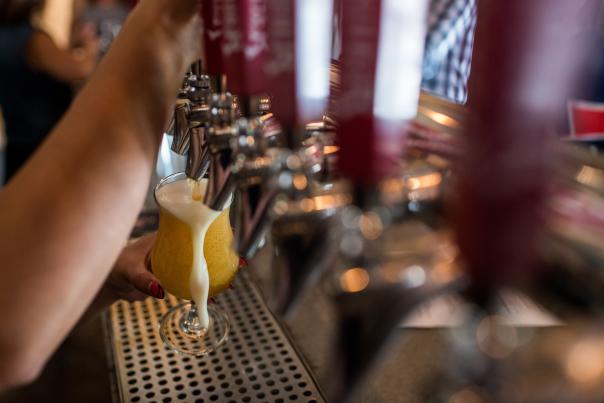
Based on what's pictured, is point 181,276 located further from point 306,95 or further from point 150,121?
point 306,95

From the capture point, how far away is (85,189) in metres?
0.59

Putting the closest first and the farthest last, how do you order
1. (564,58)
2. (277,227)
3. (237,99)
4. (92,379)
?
(564,58) < (277,227) < (237,99) < (92,379)

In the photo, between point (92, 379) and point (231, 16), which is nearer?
point (231, 16)

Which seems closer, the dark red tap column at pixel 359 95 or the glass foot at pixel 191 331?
the dark red tap column at pixel 359 95

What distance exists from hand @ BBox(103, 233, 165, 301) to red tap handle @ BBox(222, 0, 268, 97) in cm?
54

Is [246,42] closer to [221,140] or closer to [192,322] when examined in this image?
[221,140]

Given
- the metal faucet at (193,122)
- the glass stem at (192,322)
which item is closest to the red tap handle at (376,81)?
the metal faucet at (193,122)

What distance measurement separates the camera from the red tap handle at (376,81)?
34cm

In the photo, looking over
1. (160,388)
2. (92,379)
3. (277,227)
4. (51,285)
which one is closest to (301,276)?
(277,227)

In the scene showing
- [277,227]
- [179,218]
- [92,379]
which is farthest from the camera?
[92,379]

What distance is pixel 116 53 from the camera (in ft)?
2.06

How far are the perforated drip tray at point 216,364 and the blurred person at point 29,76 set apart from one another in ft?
5.06

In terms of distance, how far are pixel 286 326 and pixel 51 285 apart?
55 centimetres

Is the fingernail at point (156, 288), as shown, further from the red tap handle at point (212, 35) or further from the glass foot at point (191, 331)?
the red tap handle at point (212, 35)
